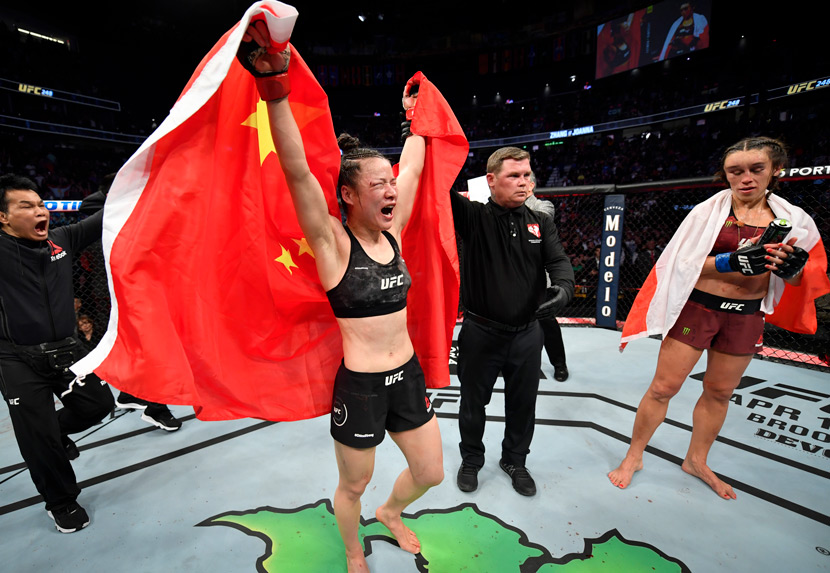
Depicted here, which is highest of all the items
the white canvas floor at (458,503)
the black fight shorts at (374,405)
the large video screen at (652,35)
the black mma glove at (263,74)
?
the large video screen at (652,35)

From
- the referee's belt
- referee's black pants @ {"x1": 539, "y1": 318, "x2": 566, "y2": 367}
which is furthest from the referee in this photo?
referee's black pants @ {"x1": 539, "y1": 318, "x2": 566, "y2": 367}

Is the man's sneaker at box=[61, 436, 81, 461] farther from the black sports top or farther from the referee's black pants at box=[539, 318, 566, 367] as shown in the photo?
the referee's black pants at box=[539, 318, 566, 367]

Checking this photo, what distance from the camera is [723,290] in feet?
6.94

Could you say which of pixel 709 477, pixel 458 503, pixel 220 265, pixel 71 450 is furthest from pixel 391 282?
pixel 71 450

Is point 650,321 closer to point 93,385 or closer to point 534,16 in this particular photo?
point 93,385

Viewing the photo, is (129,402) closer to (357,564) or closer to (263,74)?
(357,564)

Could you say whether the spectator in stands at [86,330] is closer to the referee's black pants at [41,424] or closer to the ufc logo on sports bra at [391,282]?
the referee's black pants at [41,424]

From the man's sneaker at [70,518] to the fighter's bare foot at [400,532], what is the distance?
5.10ft

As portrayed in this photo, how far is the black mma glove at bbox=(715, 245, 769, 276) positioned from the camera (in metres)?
1.85

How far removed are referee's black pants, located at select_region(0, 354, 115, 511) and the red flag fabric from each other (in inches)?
72.4

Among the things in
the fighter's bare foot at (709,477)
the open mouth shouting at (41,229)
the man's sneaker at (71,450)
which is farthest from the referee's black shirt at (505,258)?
the man's sneaker at (71,450)

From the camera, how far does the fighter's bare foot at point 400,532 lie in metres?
1.86

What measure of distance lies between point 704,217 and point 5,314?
3.67 meters

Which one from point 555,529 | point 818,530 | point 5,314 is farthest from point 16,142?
point 818,530
